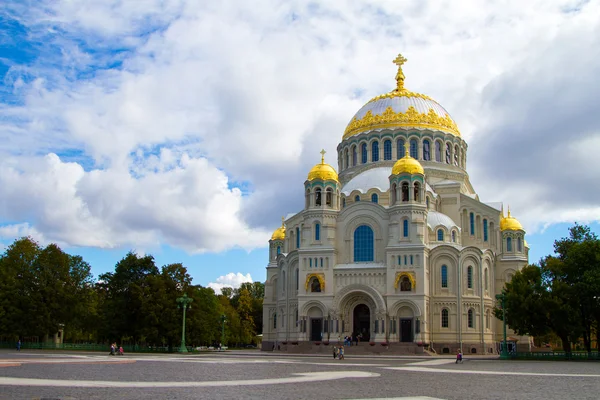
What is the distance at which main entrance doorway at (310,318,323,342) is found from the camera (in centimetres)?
5770

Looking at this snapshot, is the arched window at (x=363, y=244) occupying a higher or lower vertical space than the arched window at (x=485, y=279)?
higher

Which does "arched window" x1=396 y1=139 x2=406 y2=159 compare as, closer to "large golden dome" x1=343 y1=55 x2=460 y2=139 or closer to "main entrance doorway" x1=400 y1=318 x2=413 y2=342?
"large golden dome" x1=343 y1=55 x2=460 y2=139

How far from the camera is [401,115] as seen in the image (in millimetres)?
69250

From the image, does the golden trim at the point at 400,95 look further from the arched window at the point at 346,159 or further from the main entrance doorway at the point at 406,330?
the main entrance doorway at the point at 406,330

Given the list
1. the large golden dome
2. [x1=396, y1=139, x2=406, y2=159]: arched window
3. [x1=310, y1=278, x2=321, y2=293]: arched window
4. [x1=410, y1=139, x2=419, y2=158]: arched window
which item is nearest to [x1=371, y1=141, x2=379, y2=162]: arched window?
the large golden dome

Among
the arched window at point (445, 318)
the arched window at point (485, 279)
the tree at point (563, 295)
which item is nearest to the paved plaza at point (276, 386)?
the tree at point (563, 295)

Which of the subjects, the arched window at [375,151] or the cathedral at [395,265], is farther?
the arched window at [375,151]

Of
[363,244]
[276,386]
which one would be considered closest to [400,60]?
[363,244]

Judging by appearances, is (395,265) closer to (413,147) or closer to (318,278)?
(318,278)

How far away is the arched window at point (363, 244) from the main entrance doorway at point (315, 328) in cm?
615

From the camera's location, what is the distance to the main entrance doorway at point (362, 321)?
57.8 m

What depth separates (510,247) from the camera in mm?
64688

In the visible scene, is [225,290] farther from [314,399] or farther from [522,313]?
[314,399]

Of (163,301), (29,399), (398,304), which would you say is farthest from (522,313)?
(29,399)
